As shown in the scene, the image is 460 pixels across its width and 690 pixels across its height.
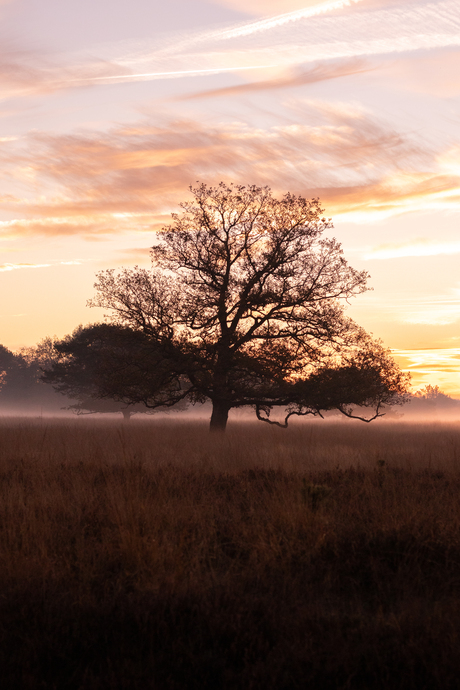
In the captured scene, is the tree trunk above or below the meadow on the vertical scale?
above

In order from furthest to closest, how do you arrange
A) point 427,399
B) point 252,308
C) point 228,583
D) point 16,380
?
point 427,399 < point 16,380 < point 252,308 < point 228,583

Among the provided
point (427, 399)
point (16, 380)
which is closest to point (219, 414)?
point (16, 380)

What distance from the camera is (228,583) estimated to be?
579cm

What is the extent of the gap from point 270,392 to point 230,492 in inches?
543

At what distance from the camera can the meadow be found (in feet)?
14.5

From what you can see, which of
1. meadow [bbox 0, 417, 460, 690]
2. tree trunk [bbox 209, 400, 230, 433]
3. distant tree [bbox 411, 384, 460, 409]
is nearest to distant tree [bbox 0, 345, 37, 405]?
tree trunk [bbox 209, 400, 230, 433]

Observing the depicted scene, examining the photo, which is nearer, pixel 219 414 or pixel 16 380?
pixel 219 414

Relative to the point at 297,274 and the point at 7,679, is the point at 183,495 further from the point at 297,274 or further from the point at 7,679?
the point at 297,274

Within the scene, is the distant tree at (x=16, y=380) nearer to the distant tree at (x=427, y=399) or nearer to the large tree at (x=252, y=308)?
the large tree at (x=252, y=308)

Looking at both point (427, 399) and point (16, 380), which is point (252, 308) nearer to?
point (16, 380)

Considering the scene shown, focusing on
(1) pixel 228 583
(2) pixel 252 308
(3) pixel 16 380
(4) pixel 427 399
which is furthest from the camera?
(4) pixel 427 399

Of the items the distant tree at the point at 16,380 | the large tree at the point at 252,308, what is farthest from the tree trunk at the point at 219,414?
the distant tree at the point at 16,380

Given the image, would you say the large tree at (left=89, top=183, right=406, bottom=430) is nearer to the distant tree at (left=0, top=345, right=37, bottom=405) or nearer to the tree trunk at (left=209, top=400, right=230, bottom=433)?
the tree trunk at (left=209, top=400, right=230, bottom=433)

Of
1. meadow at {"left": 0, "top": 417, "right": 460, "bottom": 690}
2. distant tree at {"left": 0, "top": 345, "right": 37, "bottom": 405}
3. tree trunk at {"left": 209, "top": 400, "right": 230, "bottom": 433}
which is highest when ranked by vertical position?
distant tree at {"left": 0, "top": 345, "right": 37, "bottom": 405}
